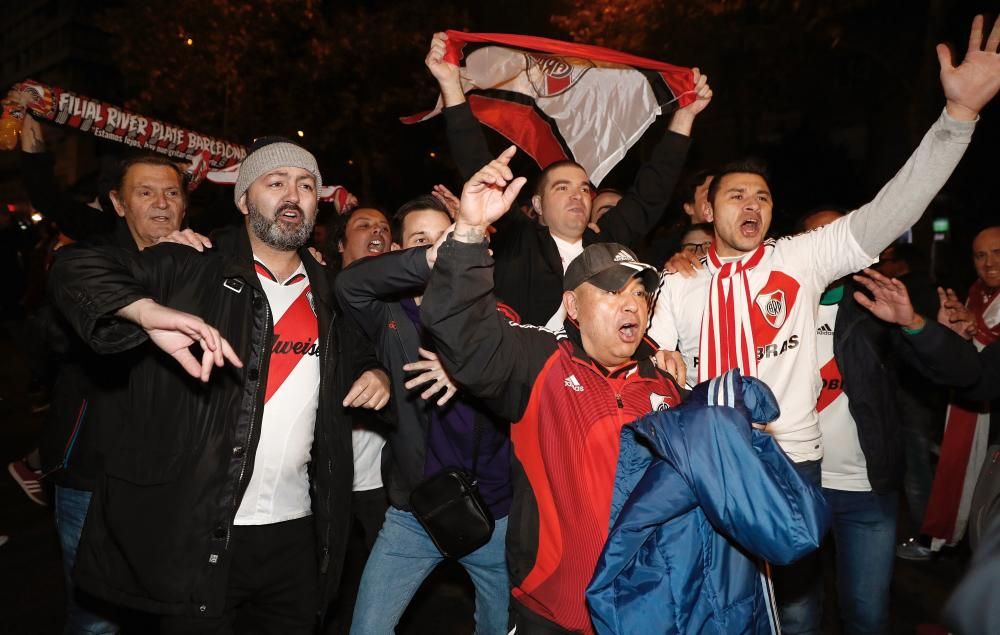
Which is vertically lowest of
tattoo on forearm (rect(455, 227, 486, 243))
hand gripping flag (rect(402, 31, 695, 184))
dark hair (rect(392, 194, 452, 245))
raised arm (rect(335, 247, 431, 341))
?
raised arm (rect(335, 247, 431, 341))

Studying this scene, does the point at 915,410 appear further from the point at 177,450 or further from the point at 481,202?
the point at 177,450

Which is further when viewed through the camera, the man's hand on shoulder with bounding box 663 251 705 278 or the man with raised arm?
the man with raised arm

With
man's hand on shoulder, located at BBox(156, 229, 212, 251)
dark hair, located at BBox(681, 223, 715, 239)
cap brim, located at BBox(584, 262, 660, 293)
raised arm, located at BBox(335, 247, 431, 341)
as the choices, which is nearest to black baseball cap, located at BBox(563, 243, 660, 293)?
cap brim, located at BBox(584, 262, 660, 293)

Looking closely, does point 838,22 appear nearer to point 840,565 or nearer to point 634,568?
point 840,565

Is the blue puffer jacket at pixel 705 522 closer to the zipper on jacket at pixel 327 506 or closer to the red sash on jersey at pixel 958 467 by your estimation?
the zipper on jacket at pixel 327 506

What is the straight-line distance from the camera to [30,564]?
604cm

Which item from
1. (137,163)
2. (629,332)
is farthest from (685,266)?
(137,163)

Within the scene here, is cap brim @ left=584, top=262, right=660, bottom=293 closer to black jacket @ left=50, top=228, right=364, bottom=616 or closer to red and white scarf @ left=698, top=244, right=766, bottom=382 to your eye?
red and white scarf @ left=698, top=244, right=766, bottom=382

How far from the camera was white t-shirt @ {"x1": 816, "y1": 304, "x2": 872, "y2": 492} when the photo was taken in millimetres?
4008

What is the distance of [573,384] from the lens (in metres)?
2.89

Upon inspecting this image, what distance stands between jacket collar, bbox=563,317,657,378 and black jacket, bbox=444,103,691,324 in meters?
1.14

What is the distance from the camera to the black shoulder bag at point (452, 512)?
341 centimetres

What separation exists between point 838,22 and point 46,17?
86682 millimetres

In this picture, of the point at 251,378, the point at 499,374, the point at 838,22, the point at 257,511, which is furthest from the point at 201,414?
the point at 838,22
